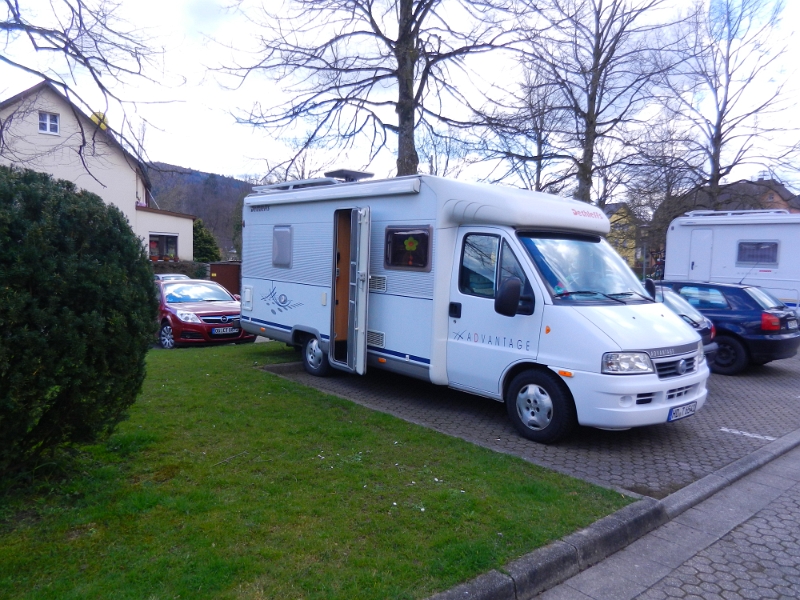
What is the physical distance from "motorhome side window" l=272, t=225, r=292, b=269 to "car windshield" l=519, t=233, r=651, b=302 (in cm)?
401

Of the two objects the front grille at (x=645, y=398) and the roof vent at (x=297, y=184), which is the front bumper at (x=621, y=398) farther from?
the roof vent at (x=297, y=184)

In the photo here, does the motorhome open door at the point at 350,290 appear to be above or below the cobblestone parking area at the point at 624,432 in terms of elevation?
above

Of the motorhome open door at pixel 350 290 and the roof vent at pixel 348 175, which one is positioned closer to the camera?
the motorhome open door at pixel 350 290

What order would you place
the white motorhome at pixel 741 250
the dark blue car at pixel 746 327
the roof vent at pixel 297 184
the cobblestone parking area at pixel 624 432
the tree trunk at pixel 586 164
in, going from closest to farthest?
1. the cobblestone parking area at pixel 624 432
2. the roof vent at pixel 297 184
3. the dark blue car at pixel 746 327
4. the white motorhome at pixel 741 250
5. the tree trunk at pixel 586 164

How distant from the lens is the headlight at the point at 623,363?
598 centimetres

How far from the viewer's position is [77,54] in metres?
7.02

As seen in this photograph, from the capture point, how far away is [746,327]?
1080cm

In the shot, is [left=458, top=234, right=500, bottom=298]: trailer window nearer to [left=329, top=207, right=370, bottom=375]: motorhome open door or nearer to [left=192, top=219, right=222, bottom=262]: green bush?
[left=329, top=207, right=370, bottom=375]: motorhome open door

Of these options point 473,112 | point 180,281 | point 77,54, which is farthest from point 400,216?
point 180,281

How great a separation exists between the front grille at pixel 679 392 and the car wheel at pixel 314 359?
471 centimetres

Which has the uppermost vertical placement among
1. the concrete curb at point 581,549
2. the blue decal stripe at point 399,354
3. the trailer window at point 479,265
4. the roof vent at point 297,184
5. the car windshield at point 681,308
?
the roof vent at point 297,184

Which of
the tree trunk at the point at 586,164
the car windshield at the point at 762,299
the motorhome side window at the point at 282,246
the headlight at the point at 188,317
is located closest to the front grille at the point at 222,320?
the headlight at the point at 188,317

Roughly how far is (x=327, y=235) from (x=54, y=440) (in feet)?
16.0

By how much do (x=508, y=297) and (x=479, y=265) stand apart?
0.91 m
